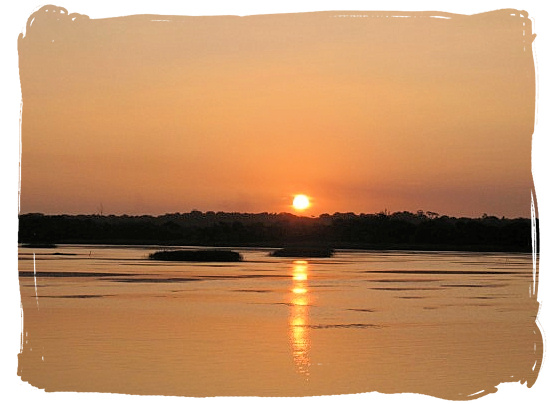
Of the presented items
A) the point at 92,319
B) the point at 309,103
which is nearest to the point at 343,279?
the point at 92,319

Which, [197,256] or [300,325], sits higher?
[197,256]

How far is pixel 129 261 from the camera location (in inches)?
1110

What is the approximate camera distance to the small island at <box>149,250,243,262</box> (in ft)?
96.2

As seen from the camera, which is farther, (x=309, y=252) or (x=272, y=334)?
(x=309, y=252)

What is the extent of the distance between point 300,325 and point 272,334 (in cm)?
111

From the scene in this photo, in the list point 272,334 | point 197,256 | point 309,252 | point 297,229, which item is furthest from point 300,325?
point 309,252

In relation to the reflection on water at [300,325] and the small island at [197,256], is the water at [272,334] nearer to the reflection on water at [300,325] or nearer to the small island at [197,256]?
the reflection on water at [300,325]

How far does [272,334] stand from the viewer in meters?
12.5

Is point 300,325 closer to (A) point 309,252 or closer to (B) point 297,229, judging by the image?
(B) point 297,229

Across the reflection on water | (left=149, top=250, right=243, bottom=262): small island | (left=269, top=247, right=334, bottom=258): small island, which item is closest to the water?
the reflection on water

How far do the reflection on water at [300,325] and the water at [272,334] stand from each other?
0.02 metres

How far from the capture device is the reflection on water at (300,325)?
10.5m

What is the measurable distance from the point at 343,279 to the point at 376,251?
14772 mm

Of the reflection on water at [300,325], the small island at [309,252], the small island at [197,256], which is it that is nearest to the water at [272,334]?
the reflection on water at [300,325]
